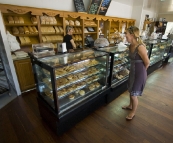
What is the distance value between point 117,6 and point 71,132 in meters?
5.90

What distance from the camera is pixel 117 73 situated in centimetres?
283

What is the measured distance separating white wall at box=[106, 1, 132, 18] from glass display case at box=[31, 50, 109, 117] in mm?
4008

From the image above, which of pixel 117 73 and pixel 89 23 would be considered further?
pixel 89 23

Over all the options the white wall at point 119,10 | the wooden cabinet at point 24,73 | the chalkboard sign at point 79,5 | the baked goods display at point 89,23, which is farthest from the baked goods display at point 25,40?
the white wall at point 119,10

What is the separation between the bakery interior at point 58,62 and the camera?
1.68 meters

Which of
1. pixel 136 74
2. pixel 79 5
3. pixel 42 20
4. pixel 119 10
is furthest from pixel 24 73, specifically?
pixel 119 10

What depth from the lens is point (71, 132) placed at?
1.77m

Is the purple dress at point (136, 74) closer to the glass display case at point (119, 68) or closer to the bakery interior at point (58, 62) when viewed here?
the bakery interior at point (58, 62)

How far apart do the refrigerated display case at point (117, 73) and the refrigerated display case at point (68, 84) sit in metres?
0.21

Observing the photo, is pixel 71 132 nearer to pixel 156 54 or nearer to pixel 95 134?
pixel 95 134

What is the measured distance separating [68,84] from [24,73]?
5.42 feet

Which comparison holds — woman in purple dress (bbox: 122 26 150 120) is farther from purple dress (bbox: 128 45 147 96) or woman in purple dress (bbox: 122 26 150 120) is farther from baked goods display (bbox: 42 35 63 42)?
baked goods display (bbox: 42 35 63 42)

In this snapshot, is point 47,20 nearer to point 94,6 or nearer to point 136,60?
point 94,6

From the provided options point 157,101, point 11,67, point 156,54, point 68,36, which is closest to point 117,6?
point 156,54
